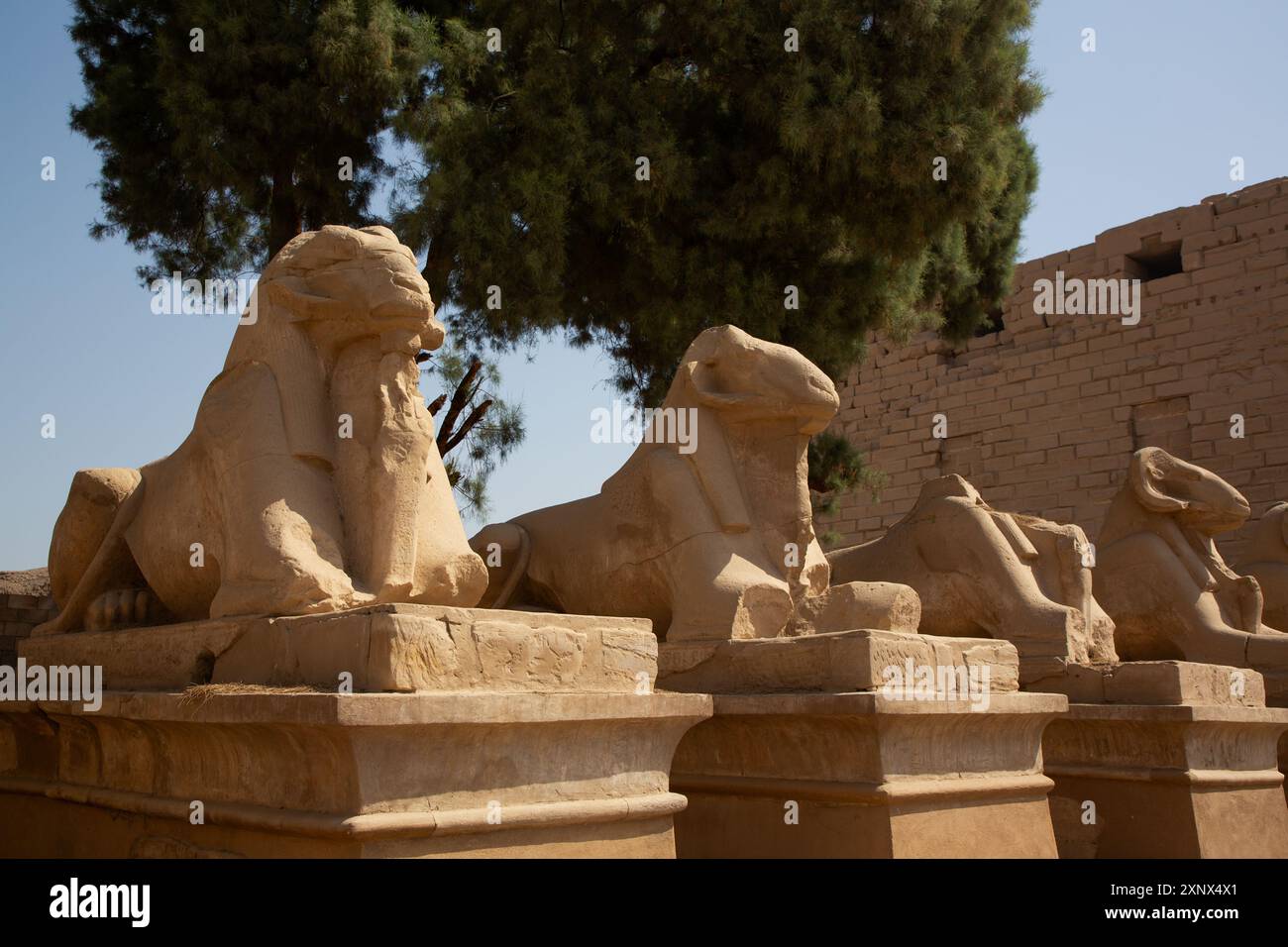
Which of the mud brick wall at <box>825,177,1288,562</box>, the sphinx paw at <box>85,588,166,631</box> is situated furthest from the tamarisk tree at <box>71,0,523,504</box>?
the mud brick wall at <box>825,177,1288,562</box>

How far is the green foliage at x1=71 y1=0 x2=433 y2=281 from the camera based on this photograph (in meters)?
7.87

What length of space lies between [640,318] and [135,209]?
12.4 ft

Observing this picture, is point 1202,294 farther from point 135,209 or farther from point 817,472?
point 135,209

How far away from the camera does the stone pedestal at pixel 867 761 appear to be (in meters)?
3.40

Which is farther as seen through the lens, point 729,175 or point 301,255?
point 729,175

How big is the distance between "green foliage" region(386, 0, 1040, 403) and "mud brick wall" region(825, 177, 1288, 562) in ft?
15.2

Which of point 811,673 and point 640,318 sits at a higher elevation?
point 640,318

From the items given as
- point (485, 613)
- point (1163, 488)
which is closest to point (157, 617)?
point (485, 613)

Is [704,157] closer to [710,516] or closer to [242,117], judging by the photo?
[242,117]

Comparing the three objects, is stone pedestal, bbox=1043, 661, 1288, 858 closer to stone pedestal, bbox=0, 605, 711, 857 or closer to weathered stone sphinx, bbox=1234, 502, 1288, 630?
weathered stone sphinx, bbox=1234, 502, 1288, 630

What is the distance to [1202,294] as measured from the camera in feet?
40.8

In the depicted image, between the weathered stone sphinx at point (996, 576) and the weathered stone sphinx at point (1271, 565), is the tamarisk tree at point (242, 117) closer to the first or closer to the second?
the weathered stone sphinx at point (996, 576)

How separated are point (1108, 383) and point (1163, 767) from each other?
30.3ft

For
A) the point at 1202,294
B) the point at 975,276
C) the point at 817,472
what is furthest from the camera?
the point at 1202,294
